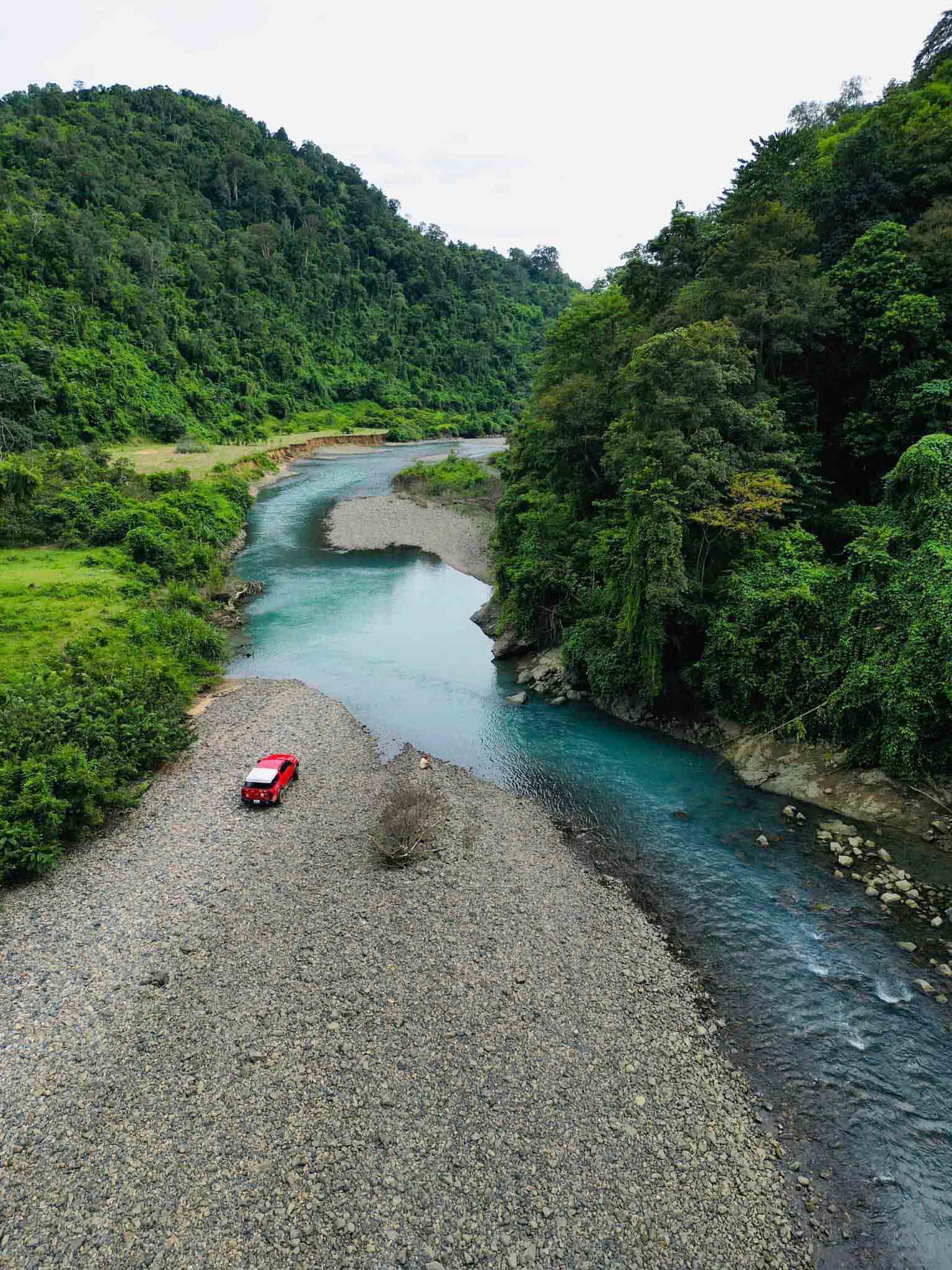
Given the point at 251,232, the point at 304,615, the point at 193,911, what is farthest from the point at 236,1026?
the point at 251,232

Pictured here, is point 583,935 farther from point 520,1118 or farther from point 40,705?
point 40,705

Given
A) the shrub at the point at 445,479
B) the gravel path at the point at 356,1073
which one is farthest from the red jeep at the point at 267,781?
the shrub at the point at 445,479

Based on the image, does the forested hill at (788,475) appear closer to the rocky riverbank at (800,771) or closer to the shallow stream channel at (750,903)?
the rocky riverbank at (800,771)

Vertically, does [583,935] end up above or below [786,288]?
below

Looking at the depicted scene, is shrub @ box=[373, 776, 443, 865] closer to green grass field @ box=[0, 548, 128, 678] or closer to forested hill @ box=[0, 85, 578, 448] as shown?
green grass field @ box=[0, 548, 128, 678]

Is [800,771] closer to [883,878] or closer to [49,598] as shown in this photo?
[883,878]

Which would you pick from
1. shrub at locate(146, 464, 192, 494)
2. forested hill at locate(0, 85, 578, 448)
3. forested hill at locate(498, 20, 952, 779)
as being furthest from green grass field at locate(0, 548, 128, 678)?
forested hill at locate(0, 85, 578, 448)
